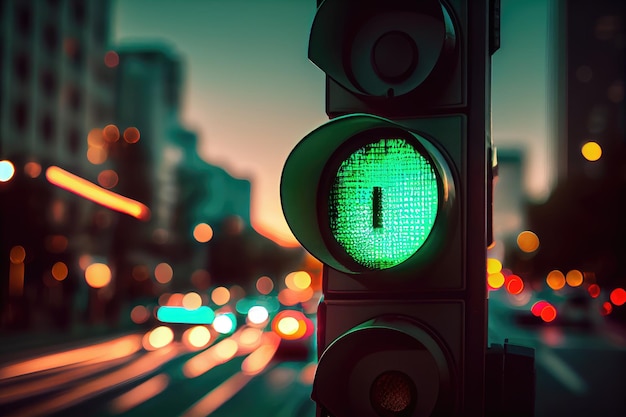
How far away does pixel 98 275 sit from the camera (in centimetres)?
4928

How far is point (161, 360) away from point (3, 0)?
35.1 meters

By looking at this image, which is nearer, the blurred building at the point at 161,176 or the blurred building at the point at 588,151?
the blurred building at the point at 588,151

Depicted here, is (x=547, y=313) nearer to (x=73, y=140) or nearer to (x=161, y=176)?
(x=73, y=140)

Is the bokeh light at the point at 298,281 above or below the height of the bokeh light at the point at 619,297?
below

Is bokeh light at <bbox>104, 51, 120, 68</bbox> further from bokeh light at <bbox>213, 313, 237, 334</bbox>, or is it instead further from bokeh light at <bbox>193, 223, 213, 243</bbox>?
bokeh light at <bbox>213, 313, 237, 334</bbox>

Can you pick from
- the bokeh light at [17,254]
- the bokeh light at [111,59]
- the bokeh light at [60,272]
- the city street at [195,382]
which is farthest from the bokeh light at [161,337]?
the bokeh light at [111,59]

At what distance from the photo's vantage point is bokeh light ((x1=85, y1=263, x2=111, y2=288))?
47.2m

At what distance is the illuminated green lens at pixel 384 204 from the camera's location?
220 centimetres

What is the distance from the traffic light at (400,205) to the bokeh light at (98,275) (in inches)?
→ 1723

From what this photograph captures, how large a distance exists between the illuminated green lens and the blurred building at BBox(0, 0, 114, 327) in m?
32.8

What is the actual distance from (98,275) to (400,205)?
161ft

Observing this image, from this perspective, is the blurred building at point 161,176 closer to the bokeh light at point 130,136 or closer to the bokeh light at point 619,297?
the bokeh light at point 130,136

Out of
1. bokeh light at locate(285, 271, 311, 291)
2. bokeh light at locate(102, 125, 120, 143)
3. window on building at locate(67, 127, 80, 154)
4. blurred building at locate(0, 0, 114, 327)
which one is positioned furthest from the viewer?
bokeh light at locate(285, 271, 311, 291)

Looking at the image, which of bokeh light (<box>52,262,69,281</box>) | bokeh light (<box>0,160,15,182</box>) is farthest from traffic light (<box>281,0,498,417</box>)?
bokeh light (<box>52,262,69,281</box>)
